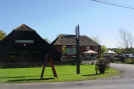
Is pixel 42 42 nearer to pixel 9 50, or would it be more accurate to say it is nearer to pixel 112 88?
pixel 9 50

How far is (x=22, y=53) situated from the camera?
110 ft

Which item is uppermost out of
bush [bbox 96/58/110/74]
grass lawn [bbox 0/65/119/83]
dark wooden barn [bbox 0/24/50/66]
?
dark wooden barn [bbox 0/24/50/66]

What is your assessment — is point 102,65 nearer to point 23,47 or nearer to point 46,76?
point 46,76

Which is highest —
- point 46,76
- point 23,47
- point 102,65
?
point 23,47

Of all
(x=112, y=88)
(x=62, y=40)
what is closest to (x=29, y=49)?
(x=62, y=40)

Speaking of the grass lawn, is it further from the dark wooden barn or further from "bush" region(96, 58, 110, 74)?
the dark wooden barn

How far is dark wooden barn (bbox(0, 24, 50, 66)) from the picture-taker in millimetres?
32812

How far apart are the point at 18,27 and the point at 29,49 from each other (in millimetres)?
4778

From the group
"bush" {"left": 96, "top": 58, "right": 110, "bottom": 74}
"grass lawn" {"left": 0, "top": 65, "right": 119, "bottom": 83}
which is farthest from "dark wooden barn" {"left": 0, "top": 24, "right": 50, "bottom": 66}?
"bush" {"left": 96, "top": 58, "right": 110, "bottom": 74}

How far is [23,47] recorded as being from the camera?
3344cm

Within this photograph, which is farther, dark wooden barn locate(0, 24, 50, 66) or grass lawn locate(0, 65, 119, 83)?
dark wooden barn locate(0, 24, 50, 66)

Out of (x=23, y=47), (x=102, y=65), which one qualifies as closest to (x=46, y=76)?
(x=102, y=65)

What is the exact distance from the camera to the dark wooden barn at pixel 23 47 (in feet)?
108

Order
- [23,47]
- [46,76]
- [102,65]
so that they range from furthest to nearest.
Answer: [23,47], [102,65], [46,76]
